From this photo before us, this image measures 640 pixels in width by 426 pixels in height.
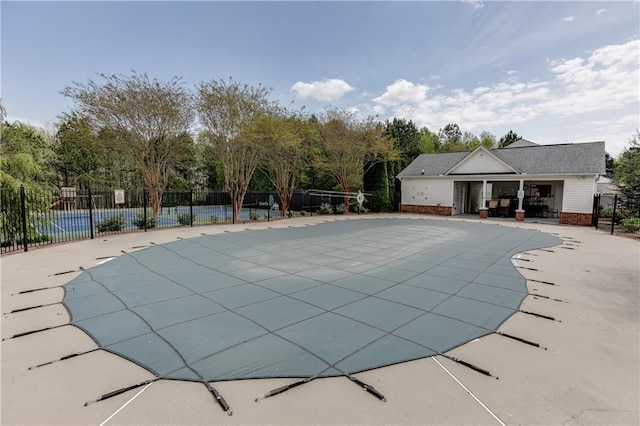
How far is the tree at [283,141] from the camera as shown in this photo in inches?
549

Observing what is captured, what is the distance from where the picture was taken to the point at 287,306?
13.9 feet

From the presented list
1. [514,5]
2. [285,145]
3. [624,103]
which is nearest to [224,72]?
[285,145]

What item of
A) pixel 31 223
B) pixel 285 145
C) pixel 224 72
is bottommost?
pixel 31 223

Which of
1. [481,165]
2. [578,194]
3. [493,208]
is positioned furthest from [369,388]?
[493,208]

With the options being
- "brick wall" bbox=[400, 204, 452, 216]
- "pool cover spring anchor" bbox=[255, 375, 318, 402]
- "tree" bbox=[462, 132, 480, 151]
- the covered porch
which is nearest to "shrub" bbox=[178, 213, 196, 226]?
"pool cover spring anchor" bbox=[255, 375, 318, 402]

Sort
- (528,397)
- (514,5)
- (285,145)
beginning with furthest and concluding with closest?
(285,145) → (514,5) → (528,397)

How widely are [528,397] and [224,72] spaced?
50.4 feet

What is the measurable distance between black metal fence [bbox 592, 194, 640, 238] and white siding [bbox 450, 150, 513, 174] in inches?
188

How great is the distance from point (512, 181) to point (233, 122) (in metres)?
17.8

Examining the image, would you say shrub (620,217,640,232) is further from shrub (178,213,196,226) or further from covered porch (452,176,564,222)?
shrub (178,213,196,226)

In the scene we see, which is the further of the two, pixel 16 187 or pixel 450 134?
pixel 450 134

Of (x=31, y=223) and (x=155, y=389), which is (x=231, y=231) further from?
(x=155, y=389)

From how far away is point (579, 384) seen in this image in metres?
2.52

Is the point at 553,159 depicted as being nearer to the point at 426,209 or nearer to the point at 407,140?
the point at 426,209
